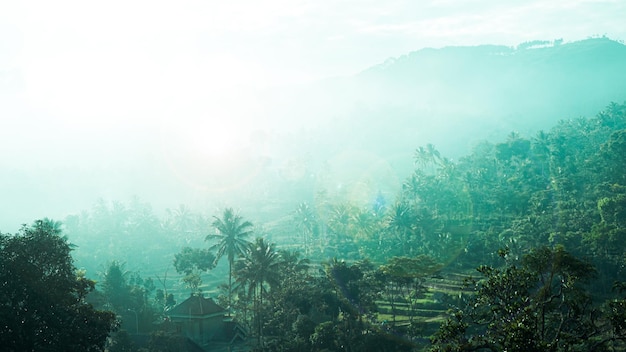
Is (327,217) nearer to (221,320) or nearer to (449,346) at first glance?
(221,320)

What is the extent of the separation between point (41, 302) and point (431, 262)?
40400 millimetres

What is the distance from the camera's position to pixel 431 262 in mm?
56188

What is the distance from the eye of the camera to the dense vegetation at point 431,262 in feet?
64.4

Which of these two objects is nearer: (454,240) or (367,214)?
(454,240)

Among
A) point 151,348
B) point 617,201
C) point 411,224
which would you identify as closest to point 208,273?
point 411,224

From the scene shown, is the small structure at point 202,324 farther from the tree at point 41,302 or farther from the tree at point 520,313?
the tree at point 520,313

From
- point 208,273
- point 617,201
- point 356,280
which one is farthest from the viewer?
point 208,273

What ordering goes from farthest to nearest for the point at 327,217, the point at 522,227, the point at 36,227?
the point at 327,217 → the point at 522,227 → the point at 36,227

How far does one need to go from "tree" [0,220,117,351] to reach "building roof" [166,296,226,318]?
864 inches

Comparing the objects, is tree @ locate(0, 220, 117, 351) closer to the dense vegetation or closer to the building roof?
the dense vegetation

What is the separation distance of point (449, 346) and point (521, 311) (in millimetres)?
2721

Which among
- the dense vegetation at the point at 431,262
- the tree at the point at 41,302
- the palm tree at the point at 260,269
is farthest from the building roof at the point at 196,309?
the tree at the point at 41,302

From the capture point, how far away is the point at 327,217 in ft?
399

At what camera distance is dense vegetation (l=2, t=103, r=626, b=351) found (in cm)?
1964
